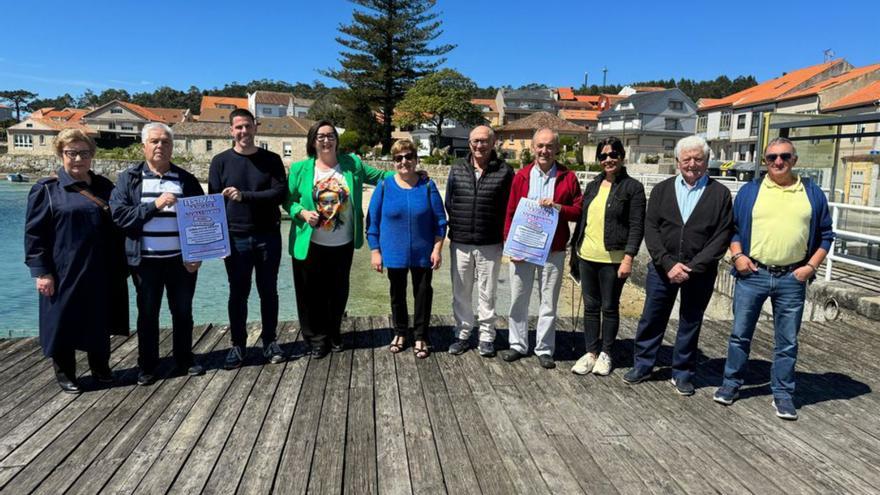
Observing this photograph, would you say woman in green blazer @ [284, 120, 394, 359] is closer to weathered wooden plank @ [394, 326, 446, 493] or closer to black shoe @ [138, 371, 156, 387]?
weathered wooden plank @ [394, 326, 446, 493]

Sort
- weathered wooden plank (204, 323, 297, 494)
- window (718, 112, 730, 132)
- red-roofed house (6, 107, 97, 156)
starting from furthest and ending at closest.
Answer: red-roofed house (6, 107, 97, 156) < window (718, 112, 730, 132) < weathered wooden plank (204, 323, 297, 494)

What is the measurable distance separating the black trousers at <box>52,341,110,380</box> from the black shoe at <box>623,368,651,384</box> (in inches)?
143

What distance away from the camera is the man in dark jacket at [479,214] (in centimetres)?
410

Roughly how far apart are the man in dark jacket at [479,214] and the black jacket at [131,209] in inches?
75.3

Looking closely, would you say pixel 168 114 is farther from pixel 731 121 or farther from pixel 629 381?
pixel 629 381

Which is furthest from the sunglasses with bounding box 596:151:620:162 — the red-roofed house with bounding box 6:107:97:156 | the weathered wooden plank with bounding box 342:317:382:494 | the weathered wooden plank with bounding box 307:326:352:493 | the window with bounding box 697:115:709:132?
the red-roofed house with bounding box 6:107:97:156

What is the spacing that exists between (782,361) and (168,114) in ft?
292

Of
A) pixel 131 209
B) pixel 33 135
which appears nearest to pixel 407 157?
pixel 131 209

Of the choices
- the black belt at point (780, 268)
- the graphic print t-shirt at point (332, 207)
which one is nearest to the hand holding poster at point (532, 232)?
the graphic print t-shirt at point (332, 207)

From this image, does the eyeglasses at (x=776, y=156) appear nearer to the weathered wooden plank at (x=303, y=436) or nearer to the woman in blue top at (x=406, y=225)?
the woman in blue top at (x=406, y=225)

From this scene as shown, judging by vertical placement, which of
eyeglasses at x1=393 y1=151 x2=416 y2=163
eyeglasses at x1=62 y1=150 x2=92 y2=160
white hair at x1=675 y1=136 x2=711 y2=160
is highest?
white hair at x1=675 y1=136 x2=711 y2=160

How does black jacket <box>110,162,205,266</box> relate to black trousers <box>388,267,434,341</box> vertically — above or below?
above

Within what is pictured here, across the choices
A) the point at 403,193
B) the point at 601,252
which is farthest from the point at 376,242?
the point at 601,252

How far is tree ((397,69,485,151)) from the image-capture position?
4263cm
